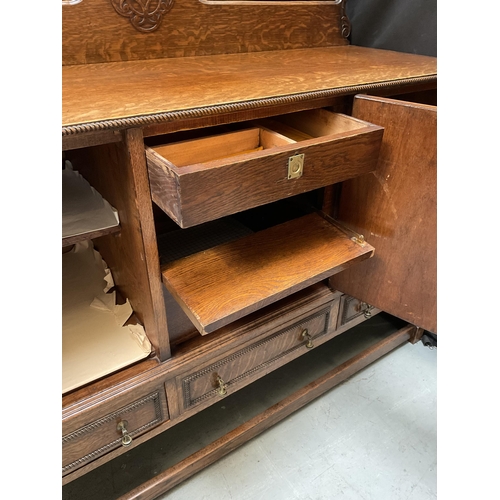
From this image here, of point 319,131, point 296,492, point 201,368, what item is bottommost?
point 296,492

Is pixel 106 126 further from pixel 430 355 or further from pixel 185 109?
pixel 430 355

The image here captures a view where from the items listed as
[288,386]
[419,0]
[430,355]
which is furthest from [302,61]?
[430,355]

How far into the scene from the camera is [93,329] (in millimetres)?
890

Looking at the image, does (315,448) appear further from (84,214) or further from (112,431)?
(84,214)

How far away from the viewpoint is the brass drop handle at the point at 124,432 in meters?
0.82

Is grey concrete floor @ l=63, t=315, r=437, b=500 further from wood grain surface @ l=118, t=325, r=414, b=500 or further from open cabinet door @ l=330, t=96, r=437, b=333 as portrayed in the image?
open cabinet door @ l=330, t=96, r=437, b=333

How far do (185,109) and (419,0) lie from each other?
2.86 feet

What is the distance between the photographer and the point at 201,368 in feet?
2.94

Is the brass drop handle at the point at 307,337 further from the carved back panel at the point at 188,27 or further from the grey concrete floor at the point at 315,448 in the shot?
the carved back panel at the point at 188,27

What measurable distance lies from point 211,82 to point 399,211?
16.8 inches

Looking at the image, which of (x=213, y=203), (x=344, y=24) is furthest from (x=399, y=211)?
(x=344, y=24)

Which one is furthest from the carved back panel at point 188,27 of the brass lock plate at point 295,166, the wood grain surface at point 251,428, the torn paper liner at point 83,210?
the wood grain surface at point 251,428

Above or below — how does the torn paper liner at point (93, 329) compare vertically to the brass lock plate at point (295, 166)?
below

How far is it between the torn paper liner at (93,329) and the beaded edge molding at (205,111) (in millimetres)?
445
